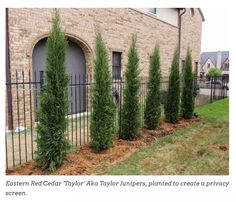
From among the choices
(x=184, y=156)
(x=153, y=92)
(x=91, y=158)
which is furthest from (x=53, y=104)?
(x=153, y=92)

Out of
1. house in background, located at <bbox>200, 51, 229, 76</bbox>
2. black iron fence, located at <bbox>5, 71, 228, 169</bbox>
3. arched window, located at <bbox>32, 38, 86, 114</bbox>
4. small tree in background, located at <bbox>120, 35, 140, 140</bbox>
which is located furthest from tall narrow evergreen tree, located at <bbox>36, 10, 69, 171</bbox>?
house in background, located at <bbox>200, 51, 229, 76</bbox>

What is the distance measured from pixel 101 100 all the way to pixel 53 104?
1.15m

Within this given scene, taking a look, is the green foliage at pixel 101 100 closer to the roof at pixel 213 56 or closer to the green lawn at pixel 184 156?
the green lawn at pixel 184 156

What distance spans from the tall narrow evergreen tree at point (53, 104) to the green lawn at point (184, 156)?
3.55 feet

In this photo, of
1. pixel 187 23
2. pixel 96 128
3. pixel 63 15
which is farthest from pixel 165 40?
pixel 96 128

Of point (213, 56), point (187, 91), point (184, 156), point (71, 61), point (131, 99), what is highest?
point (213, 56)

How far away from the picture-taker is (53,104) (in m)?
3.91

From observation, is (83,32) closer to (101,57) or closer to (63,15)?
(63,15)

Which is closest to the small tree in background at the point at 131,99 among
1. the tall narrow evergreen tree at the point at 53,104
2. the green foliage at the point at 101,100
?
the green foliage at the point at 101,100

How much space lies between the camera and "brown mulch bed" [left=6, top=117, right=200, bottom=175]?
401 cm

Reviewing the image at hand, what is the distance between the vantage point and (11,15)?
5.97 metres

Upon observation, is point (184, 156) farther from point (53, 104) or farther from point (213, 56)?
point (213, 56)

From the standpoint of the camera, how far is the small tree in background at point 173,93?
7.42 m
